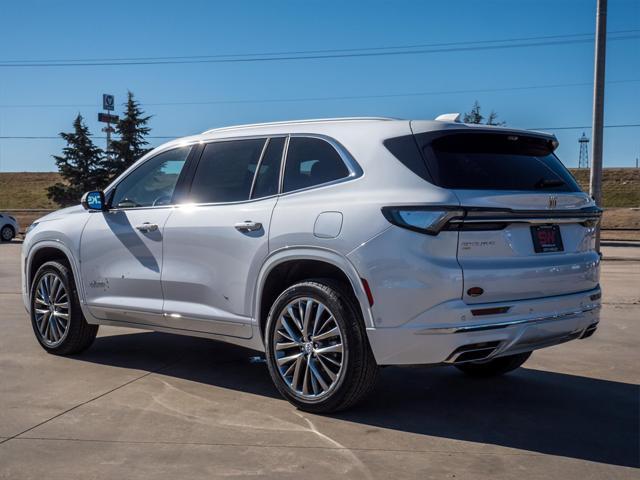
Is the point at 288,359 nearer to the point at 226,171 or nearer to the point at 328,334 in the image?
the point at 328,334

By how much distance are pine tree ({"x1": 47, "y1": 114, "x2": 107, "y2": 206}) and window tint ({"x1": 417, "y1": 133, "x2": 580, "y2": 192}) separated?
50.2 m

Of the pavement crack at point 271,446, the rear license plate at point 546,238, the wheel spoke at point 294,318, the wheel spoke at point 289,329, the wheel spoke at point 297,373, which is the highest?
the rear license plate at point 546,238

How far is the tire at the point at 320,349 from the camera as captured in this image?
4.90 meters

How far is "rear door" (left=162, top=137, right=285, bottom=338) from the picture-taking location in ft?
18.1

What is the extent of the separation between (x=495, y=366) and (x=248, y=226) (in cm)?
236

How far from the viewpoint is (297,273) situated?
541 centimetres

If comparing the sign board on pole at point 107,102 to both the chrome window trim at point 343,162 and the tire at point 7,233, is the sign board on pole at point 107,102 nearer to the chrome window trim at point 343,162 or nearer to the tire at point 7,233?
the tire at point 7,233

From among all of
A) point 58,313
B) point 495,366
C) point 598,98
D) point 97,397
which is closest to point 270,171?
point 97,397

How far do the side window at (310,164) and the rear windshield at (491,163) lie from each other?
0.64m

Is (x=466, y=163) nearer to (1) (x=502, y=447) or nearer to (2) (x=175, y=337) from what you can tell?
(1) (x=502, y=447)

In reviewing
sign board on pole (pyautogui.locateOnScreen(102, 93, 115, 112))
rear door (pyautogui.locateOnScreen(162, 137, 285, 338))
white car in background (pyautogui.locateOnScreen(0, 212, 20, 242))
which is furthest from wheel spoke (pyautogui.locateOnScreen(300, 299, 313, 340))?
sign board on pole (pyautogui.locateOnScreen(102, 93, 115, 112))

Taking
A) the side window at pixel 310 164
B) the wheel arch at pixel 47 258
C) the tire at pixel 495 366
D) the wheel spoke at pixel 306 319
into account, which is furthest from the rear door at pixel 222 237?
the tire at pixel 495 366

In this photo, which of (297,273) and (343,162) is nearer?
(343,162)

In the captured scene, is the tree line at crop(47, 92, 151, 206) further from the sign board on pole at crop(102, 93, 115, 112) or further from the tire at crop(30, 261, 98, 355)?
the tire at crop(30, 261, 98, 355)
